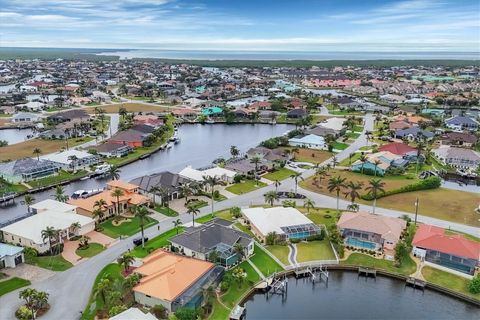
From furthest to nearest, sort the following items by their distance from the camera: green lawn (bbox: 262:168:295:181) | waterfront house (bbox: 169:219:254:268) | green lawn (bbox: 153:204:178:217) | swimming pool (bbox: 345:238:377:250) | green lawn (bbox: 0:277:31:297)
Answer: green lawn (bbox: 262:168:295:181) → green lawn (bbox: 153:204:178:217) → swimming pool (bbox: 345:238:377:250) → waterfront house (bbox: 169:219:254:268) → green lawn (bbox: 0:277:31:297)

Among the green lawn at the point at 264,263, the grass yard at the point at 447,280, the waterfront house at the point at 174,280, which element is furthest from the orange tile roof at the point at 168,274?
the grass yard at the point at 447,280

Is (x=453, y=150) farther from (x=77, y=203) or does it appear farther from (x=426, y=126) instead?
(x=77, y=203)

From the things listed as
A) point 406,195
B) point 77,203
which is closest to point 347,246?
point 406,195

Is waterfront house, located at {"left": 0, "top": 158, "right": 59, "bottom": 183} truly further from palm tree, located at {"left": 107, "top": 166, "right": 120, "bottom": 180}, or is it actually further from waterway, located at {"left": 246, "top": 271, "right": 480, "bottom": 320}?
waterway, located at {"left": 246, "top": 271, "right": 480, "bottom": 320}

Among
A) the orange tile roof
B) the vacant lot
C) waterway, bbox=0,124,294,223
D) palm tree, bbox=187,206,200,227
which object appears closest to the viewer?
the orange tile roof

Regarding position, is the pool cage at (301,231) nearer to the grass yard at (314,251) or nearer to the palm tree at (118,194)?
the grass yard at (314,251)

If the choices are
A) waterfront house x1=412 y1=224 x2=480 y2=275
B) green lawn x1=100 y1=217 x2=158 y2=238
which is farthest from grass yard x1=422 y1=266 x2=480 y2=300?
green lawn x1=100 y1=217 x2=158 y2=238

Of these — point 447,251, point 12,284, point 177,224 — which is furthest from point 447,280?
point 12,284
